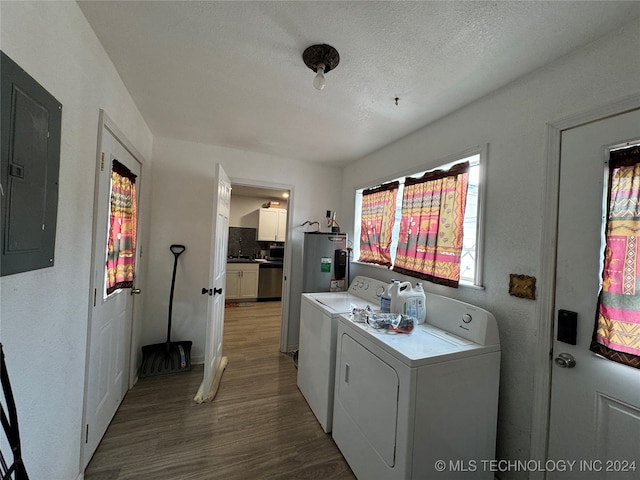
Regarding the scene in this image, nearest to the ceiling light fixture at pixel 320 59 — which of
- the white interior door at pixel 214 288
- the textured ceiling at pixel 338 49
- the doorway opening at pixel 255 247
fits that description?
the textured ceiling at pixel 338 49

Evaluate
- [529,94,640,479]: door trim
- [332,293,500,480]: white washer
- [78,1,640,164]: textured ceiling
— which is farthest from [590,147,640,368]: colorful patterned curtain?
[78,1,640,164]: textured ceiling

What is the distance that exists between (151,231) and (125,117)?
3.96ft

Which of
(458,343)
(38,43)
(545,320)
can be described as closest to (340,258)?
(458,343)

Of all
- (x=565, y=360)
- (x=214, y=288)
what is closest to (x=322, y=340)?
(x=214, y=288)

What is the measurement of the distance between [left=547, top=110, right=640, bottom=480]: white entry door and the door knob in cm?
1

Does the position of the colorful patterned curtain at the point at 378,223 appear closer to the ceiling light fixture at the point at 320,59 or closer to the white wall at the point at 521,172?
the white wall at the point at 521,172

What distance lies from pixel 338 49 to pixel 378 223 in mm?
1702

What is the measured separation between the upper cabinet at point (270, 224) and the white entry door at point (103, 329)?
3702mm

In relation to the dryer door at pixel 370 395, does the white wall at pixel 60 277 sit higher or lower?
higher

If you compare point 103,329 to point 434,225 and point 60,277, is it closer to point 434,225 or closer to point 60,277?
point 60,277

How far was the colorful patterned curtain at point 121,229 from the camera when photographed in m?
1.70

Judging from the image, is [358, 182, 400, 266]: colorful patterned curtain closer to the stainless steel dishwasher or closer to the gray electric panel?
the gray electric panel

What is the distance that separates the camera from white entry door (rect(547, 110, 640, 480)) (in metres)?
1.08

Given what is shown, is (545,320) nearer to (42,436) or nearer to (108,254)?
(42,436)
